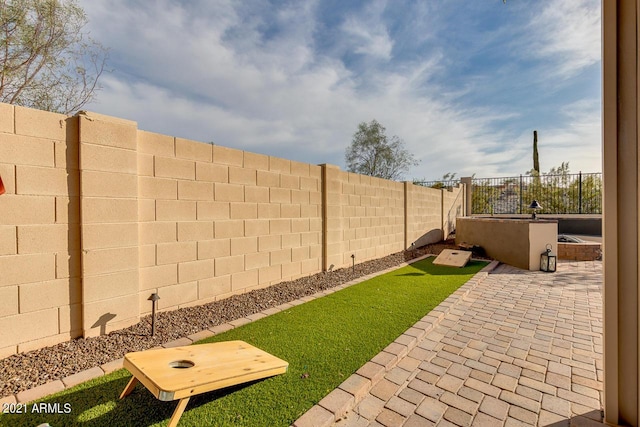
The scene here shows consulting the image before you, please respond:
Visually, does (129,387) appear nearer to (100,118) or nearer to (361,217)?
(100,118)

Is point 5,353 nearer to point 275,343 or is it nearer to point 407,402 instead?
point 275,343

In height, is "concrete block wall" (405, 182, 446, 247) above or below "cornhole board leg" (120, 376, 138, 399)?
above

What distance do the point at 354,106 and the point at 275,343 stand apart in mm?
10263

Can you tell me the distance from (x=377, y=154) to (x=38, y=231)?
22.8 m

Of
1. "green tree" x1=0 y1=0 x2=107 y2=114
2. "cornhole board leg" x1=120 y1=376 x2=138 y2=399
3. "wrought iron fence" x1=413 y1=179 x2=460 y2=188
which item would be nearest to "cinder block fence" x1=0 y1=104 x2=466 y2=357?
"cornhole board leg" x1=120 y1=376 x2=138 y2=399

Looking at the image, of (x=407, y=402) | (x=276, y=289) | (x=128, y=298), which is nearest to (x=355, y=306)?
(x=276, y=289)

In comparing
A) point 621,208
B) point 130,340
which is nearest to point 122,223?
point 130,340

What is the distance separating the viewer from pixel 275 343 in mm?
3176

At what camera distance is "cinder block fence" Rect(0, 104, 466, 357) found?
105 inches

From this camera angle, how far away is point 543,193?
13570 mm

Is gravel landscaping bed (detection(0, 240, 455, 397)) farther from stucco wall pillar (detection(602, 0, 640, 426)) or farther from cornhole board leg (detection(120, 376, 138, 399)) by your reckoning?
stucco wall pillar (detection(602, 0, 640, 426))

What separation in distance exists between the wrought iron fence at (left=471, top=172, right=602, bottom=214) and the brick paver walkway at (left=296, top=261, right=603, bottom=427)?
11.1m

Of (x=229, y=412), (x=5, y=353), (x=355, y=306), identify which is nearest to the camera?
(x=229, y=412)

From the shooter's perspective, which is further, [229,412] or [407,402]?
[407,402]
